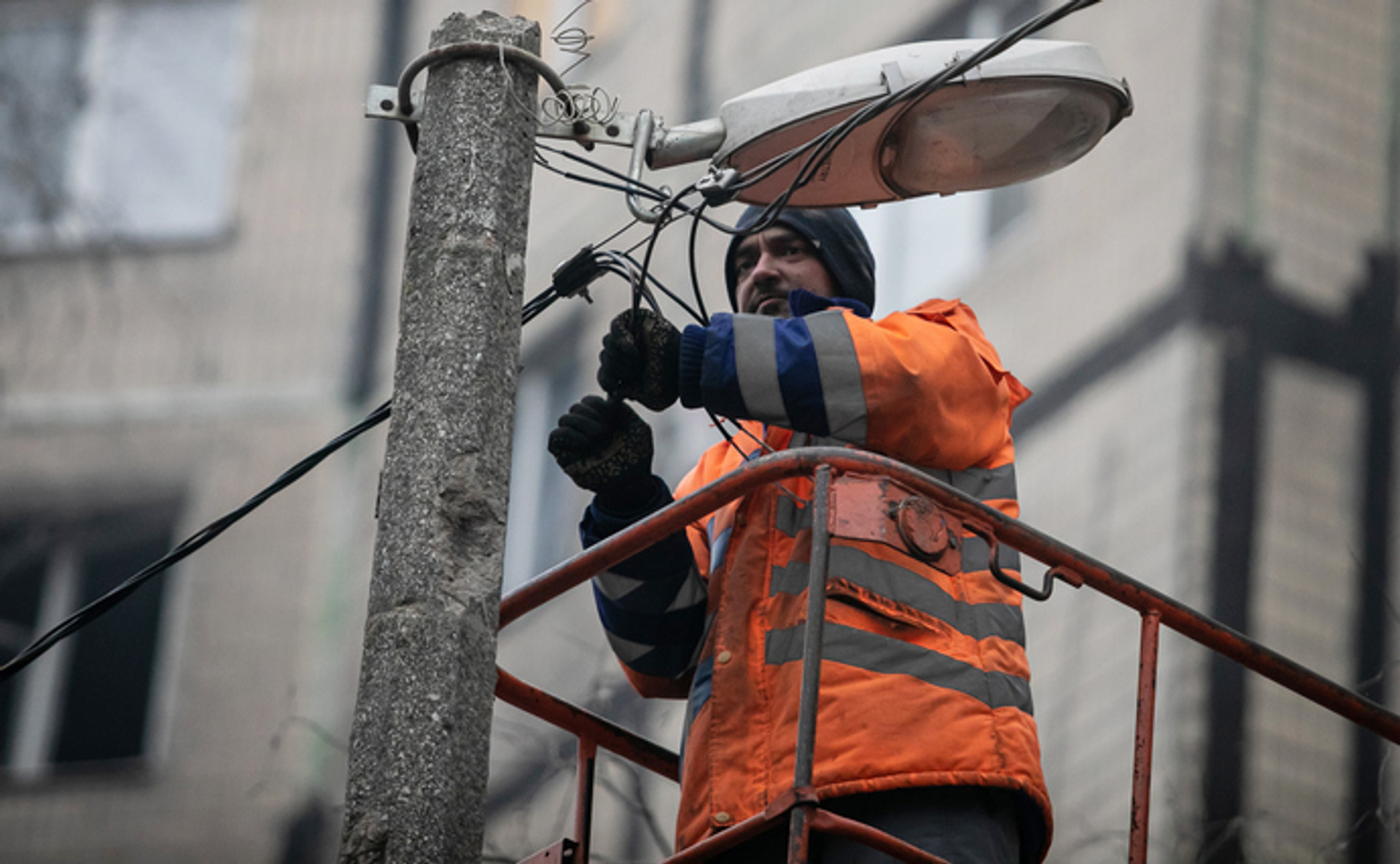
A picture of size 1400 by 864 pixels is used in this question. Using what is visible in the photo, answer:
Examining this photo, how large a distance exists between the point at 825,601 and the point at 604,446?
2.61 ft

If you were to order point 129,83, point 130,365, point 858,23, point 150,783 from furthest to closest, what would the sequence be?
point 129,83 → point 130,365 → point 150,783 → point 858,23

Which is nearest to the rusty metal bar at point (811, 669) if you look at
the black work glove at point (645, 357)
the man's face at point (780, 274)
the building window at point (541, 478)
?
the black work glove at point (645, 357)

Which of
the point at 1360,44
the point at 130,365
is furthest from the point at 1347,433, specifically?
the point at 130,365

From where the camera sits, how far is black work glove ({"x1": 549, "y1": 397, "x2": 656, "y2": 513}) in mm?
4348

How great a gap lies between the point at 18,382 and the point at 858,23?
656cm

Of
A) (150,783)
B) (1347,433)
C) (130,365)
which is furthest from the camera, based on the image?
(130,365)

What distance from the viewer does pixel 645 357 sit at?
418 cm

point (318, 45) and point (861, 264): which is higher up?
point (318, 45)

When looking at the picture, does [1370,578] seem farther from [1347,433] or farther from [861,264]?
[861,264]

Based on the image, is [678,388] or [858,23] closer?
[678,388]

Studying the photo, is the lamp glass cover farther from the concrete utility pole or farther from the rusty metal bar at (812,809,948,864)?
the rusty metal bar at (812,809,948,864)

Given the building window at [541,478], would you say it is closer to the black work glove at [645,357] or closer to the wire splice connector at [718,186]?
the wire splice connector at [718,186]

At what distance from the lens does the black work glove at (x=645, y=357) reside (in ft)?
13.7

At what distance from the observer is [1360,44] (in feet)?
32.7
